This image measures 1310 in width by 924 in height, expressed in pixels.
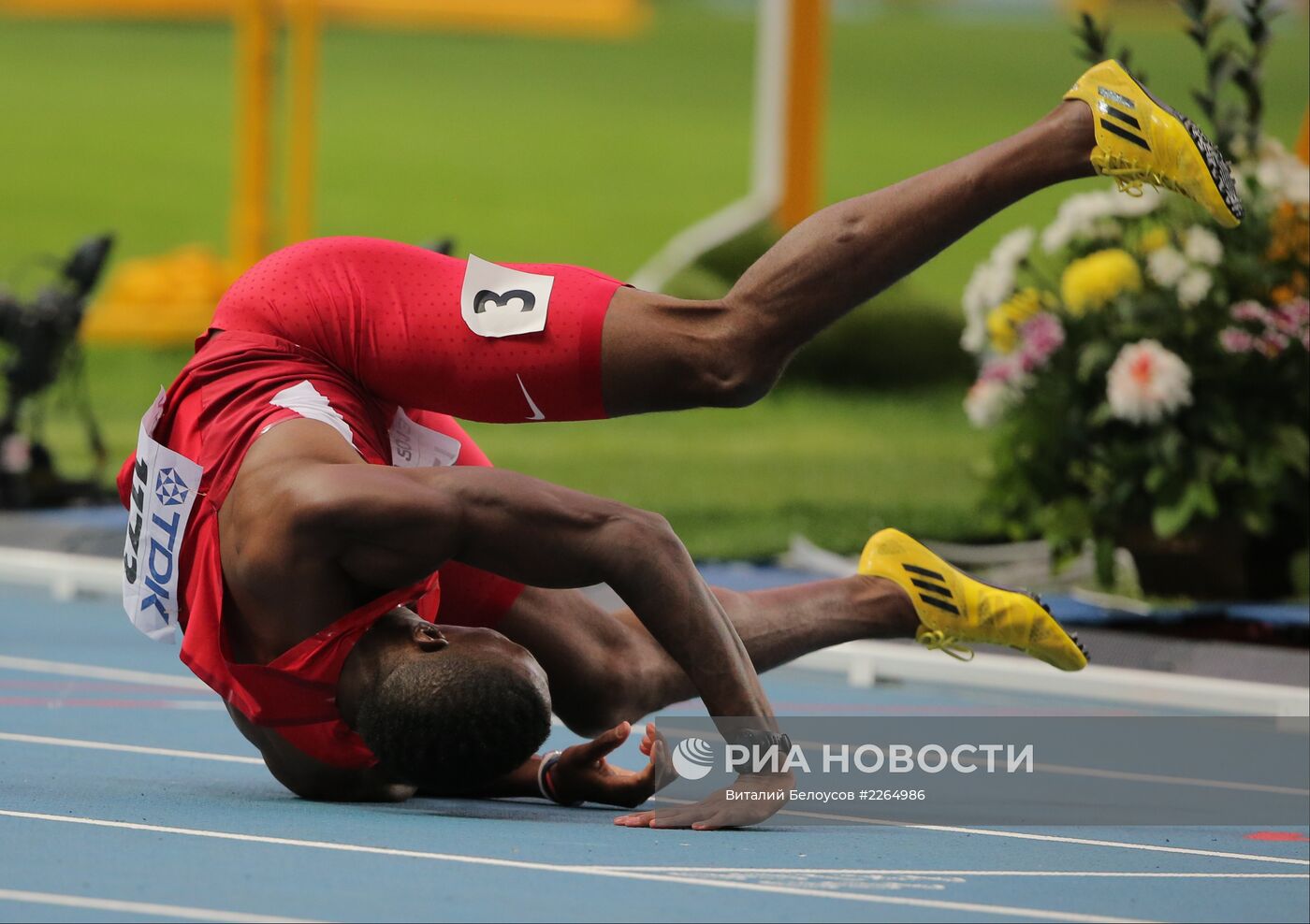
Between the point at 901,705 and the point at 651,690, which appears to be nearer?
the point at 651,690

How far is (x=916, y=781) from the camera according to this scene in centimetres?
518

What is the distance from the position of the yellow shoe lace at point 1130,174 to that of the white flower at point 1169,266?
2922 millimetres

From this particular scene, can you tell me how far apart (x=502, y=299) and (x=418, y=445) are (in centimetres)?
58

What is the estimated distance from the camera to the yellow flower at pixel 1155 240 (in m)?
7.61

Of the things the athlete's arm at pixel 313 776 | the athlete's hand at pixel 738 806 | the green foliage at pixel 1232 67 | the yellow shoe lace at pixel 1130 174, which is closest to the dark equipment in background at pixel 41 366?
the green foliage at pixel 1232 67

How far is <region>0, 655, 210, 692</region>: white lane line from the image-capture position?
655 centimetres

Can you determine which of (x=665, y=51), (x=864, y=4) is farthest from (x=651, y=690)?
(x=864, y=4)

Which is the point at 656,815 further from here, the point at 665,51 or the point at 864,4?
the point at 864,4

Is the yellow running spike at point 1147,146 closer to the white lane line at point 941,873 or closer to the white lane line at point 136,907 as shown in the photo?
the white lane line at point 941,873

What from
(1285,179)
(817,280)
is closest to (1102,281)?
(1285,179)

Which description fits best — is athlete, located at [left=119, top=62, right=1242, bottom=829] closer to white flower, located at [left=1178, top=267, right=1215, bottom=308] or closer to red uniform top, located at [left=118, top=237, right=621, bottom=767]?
red uniform top, located at [left=118, top=237, right=621, bottom=767]

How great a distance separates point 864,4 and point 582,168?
1122 cm

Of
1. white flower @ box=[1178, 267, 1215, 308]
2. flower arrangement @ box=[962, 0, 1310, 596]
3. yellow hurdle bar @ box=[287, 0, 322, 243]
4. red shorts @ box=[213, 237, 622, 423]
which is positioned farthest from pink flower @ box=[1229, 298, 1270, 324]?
yellow hurdle bar @ box=[287, 0, 322, 243]

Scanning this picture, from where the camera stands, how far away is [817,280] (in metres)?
4.50
